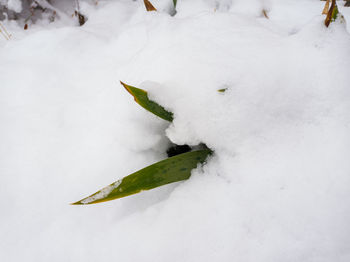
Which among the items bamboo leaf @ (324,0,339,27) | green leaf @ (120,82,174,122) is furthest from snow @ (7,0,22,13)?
bamboo leaf @ (324,0,339,27)

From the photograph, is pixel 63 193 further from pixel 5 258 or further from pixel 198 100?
pixel 198 100

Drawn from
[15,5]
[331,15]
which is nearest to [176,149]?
[331,15]

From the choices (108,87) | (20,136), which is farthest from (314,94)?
(20,136)

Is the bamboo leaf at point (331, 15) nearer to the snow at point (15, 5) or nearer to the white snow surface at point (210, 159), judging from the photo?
the white snow surface at point (210, 159)

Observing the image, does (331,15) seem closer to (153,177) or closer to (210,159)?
(210,159)

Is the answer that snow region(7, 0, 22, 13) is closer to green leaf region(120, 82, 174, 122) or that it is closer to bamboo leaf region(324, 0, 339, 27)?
green leaf region(120, 82, 174, 122)
